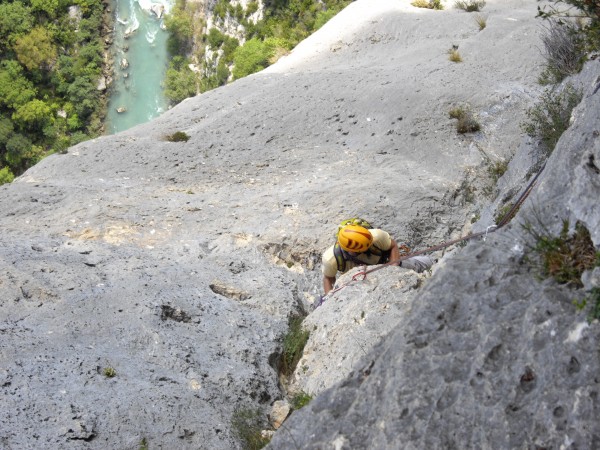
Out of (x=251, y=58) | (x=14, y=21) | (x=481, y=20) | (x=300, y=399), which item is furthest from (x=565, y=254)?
(x=14, y=21)

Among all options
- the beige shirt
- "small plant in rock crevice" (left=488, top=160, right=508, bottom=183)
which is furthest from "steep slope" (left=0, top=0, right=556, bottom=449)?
the beige shirt

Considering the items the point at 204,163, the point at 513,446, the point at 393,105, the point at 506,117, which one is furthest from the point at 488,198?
the point at 513,446

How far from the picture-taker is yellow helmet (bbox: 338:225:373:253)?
312 inches

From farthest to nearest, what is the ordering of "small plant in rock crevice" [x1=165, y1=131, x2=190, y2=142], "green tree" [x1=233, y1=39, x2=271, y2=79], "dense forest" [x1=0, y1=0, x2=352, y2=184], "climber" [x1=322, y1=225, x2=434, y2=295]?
"dense forest" [x1=0, y1=0, x2=352, y2=184] < "green tree" [x1=233, y1=39, x2=271, y2=79] < "small plant in rock crevice" [x1=165, y1=131, x2=190, y2=142] < "climber" [x1=322, y1=225, x2=434, y2=295]

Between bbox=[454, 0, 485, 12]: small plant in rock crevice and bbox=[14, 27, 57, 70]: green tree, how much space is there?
31492mm

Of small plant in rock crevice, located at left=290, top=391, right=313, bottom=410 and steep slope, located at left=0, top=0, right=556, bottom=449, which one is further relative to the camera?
small plant in rock crevice, located at left=290, top=391, right=313, bottom=410

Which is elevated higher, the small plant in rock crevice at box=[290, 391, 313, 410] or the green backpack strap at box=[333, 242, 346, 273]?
the green backpack strap at box=[333, 242, 346, 273]

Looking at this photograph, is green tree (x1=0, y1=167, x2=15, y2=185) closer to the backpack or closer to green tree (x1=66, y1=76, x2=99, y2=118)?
green tree (x1=66, y1=76, x2=99, y2=118)

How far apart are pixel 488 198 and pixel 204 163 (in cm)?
570

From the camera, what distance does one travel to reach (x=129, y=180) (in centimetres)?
1315

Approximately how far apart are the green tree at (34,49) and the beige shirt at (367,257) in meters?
39.1

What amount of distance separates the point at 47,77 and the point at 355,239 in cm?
4089

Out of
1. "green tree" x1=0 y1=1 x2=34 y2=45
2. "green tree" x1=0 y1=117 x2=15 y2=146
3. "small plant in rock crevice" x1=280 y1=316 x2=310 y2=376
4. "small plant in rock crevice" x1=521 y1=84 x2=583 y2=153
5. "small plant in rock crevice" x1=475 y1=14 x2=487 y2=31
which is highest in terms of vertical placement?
"small plant in rock crevice" x1=521 y1=84 x2=583 y2=153

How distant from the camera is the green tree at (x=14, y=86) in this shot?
41031mm
